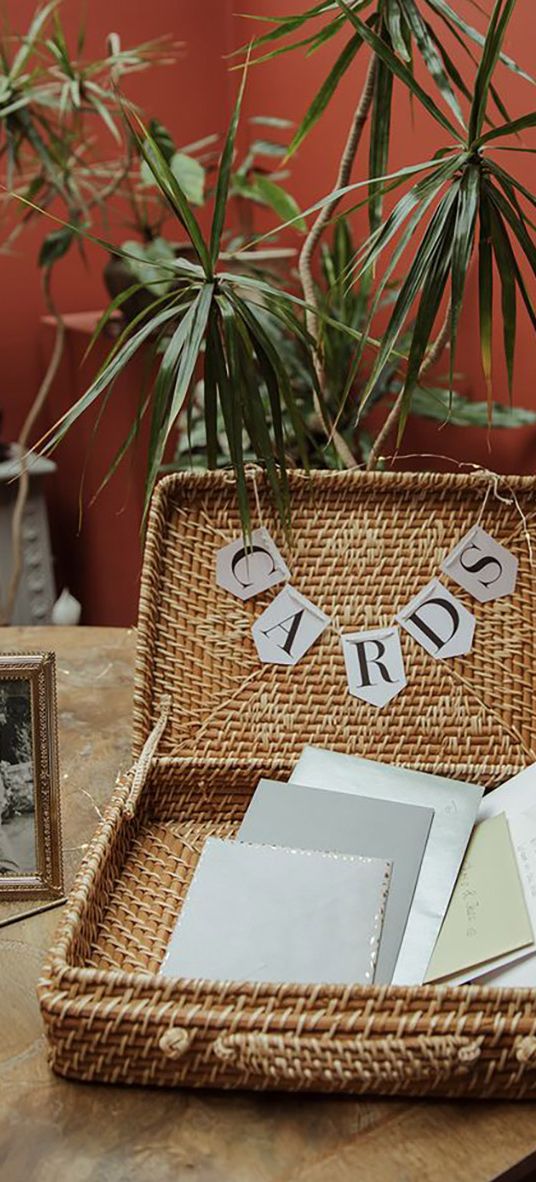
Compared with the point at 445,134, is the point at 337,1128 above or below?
below

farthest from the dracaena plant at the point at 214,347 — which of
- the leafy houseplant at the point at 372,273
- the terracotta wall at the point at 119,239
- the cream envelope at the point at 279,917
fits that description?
the terracotta wall at the point at 119,239

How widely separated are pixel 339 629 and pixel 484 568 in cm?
17

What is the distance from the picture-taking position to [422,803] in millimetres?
1139

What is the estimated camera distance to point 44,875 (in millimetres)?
1072

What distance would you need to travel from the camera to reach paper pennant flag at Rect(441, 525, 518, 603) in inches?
48.7

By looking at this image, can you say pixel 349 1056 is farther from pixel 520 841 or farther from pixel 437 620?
pixel 437 620

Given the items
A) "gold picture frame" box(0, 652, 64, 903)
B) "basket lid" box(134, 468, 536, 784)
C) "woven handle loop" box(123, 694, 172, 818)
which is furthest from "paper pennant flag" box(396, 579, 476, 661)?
"gold picture frame" box(0, 652, 64, 903)

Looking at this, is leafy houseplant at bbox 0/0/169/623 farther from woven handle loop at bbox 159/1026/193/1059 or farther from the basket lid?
woven handle loop at bbox 159/1026/193/1059

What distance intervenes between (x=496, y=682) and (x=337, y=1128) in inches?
21.9

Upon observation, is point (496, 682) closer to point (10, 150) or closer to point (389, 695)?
point (389, 695)

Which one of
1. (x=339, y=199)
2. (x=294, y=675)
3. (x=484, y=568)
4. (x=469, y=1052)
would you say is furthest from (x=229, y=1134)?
(x=339, y=199)

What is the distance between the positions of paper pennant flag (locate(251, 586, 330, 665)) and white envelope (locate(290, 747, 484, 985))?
0.11 meters

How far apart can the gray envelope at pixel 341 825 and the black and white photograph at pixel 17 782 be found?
0.67 feet

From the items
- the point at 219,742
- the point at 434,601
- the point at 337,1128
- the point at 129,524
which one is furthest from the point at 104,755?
the point at 129,524
